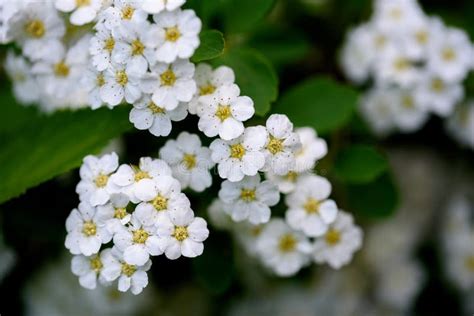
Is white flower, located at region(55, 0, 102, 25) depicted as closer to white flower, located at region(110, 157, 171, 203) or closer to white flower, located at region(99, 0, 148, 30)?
white flower, located at region(99, 0, 148, 30)

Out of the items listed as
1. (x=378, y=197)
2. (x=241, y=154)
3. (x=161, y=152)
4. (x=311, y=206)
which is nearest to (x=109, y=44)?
(x=161, y=152)

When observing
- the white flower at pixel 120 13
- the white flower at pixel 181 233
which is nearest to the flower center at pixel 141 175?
the white flower at pixel 181 233

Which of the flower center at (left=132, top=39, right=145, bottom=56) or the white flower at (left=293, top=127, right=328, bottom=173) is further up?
the flower center at (left=132, top=39, right=145, bottom=56)

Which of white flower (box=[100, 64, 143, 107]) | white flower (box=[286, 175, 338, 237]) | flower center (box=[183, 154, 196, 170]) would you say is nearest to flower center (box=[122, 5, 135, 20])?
white flower (box=[100, 64, 143, 107])

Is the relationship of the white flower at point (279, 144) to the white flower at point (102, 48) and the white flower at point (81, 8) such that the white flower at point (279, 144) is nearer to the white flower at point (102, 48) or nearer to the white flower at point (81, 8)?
the white flower at point (102, 48)

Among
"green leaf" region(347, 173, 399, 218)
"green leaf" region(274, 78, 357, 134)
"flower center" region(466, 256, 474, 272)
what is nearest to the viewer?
"green leaf" region(274, 78, 357, 134)

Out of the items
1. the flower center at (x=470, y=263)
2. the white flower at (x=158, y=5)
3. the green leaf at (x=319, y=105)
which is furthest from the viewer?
the flower center at (x=470, y=263)
